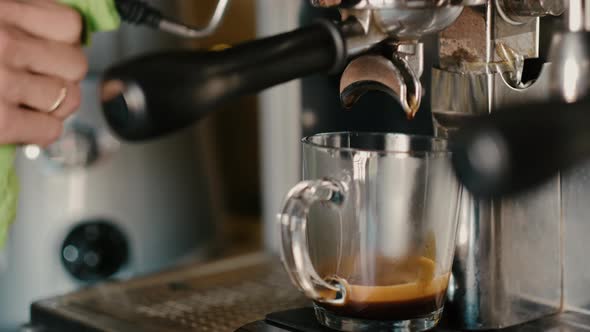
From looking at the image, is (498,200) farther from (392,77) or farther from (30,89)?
(30,89)

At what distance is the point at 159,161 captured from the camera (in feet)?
2.41

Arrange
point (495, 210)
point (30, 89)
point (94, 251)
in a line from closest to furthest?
point (495, 210) < point (30, 89) < point (94, 251)

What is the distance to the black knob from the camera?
0.69m

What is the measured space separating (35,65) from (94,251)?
202 millimetres

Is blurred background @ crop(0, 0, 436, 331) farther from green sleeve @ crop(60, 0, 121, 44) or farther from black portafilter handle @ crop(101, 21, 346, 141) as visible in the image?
black portafilter handle @ crop(101, 21, 346, 141)

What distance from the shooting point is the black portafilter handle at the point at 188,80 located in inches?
12.7

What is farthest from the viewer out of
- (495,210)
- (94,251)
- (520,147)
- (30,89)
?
(94,251)

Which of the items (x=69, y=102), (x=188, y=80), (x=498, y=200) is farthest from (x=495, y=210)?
(x=69, y=102)

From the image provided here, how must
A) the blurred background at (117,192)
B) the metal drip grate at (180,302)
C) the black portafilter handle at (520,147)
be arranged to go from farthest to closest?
the blurred background at (117,192) → the metal drip grate at (180,302) → the black portafilter handle at (520,147)

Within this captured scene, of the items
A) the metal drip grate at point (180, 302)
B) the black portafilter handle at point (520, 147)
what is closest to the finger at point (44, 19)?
the metal drip grate at point (180, 302)

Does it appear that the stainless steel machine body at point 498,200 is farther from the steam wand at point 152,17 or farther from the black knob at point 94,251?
the black knob at point 94,251

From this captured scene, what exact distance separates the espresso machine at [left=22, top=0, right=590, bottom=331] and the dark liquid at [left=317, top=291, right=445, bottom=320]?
28 millimetres

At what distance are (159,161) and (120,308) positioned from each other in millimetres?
230

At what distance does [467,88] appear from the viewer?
0.42 metres
